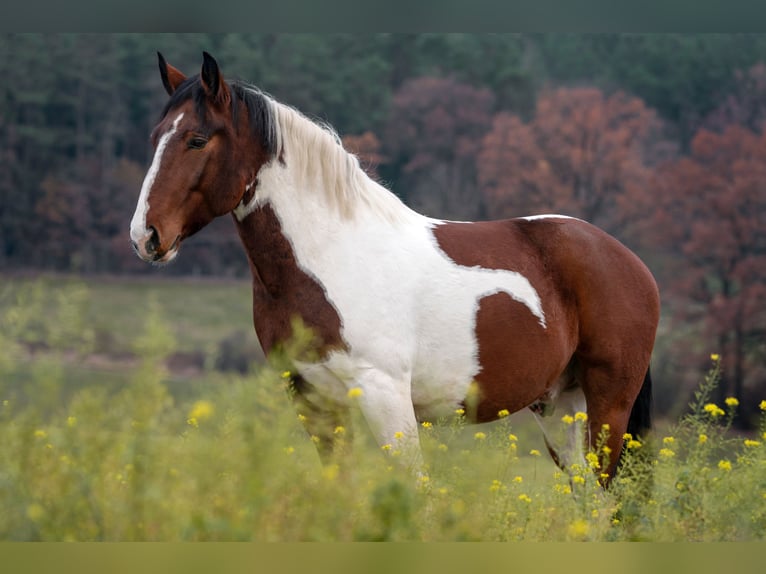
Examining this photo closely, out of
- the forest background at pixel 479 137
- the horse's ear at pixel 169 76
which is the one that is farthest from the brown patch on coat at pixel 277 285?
the forest background at pixel 479 137

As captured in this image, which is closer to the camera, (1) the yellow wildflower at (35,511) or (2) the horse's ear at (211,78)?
(1) the yellow wildflower at (35,511)

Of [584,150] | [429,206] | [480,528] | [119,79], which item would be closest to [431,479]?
[480,528]

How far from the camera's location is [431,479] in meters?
3.18

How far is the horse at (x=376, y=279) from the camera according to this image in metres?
3.97

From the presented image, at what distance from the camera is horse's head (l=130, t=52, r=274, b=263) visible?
384 centimetres

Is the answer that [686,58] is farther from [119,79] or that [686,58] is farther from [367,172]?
[367,172]

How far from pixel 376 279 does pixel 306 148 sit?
66cm

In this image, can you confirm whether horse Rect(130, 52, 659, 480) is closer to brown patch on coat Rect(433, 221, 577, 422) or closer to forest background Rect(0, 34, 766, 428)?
brown patch on coat Rect(433, 221, 577, 422)

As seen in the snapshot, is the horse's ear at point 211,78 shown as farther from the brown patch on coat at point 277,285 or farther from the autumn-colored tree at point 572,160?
the autumn-colored tree at point 572,160

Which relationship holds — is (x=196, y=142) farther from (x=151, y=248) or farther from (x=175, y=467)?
(x=175, y=467)

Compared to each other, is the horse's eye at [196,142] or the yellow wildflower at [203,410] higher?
the horse's eye at [196,142]

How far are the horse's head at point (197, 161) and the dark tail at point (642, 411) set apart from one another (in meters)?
2.39

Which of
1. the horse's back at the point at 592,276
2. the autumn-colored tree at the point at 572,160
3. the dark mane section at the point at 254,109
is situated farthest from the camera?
the autumn-colored tree at the point at 572,160

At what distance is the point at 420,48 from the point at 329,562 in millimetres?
32115
